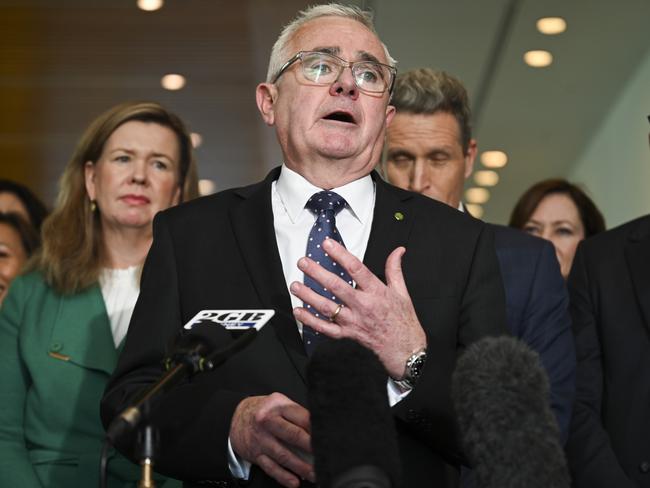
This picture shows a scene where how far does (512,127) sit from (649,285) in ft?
7.77

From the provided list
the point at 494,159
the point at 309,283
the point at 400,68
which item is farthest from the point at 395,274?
the point at 494,159

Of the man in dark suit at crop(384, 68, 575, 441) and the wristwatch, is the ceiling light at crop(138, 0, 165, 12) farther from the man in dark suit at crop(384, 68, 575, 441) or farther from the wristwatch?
the wristwatch

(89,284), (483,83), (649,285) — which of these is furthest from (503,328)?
(483,83)

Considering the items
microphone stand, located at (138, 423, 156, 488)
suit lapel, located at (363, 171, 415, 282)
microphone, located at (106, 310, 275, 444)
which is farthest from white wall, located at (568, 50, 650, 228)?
microphone stand, located at (138, 423, 156, 488)

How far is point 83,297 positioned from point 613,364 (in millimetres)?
1548

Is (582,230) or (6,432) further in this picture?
(582,230)

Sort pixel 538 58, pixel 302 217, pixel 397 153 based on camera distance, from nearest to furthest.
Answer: pixel 302 217 → pixel 397 153 → pixel 538 58

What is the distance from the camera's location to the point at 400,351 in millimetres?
2281

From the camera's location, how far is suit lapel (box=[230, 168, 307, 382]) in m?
2.45

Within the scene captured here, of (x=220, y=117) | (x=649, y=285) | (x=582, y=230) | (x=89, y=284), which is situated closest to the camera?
(x=649, y=285)

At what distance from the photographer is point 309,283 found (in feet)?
8.19

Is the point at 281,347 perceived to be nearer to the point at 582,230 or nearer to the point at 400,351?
the point at 400,351

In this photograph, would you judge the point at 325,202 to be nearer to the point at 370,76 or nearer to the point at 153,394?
the point at 370,76

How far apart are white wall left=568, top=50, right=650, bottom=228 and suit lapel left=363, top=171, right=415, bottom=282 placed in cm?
269
